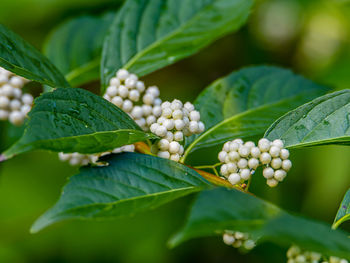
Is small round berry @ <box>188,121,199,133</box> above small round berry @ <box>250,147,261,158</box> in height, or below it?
above

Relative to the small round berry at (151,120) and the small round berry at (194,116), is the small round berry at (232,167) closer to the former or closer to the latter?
the small round berry at (194,116)

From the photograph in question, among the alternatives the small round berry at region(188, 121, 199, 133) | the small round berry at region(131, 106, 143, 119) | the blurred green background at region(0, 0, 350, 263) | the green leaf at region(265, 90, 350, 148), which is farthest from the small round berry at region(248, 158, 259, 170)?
the blurred green background at region(0, 0, 350, 263)

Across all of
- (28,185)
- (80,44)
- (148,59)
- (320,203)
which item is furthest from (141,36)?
(320,203)

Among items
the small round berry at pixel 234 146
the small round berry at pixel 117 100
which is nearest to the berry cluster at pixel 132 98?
the small round berry at pixel 117 100

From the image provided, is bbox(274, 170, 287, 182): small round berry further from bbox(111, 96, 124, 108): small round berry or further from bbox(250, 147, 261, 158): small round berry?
bbox(111, 96, 124, 108): small round berry

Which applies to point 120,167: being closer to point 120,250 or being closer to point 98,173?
point 98,173

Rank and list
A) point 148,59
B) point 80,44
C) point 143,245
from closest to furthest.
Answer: point 148,59 < point 80,44 < point 143,245
